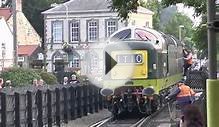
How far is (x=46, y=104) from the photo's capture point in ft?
65.1

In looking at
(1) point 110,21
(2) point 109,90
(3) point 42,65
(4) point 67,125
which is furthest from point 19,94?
(1) point 110,21

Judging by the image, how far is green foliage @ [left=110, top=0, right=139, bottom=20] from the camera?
11242 mm

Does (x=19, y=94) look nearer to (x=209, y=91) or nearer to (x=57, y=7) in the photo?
(x=209, y=91)

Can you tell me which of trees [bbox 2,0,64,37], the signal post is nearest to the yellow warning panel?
the signal post

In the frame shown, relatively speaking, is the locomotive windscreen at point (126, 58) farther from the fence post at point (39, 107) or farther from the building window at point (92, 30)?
the building window at point (92, 30)

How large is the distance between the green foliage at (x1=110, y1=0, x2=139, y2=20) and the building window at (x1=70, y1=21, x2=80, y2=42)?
75537 mm

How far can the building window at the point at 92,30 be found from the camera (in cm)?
8669

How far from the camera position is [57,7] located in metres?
89.9

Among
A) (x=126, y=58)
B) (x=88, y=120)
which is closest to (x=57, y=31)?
(x=88, y=120)

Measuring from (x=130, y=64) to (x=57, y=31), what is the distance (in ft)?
212

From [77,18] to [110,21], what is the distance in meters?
5.02

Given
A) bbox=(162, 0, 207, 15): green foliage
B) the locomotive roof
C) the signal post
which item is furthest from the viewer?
the locomotive roof

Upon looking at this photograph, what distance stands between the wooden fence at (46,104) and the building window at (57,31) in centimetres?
5998

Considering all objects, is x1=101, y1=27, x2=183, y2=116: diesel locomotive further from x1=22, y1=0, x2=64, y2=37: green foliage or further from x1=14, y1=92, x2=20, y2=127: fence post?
x1=22, y1=0, x2=64, y2=37: green foliage
